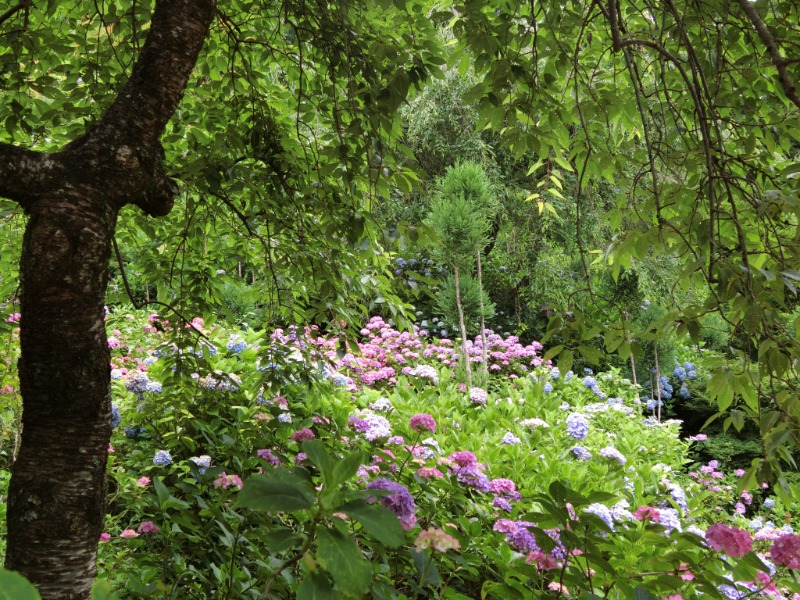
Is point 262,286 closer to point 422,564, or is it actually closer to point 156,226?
point 156,226

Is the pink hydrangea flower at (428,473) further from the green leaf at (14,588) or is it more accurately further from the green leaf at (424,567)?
the green leaf at (14,588)

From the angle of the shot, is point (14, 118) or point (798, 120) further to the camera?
point (14, 118)

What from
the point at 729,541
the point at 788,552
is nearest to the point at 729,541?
the point at 729,541

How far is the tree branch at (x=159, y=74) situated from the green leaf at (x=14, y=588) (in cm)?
108

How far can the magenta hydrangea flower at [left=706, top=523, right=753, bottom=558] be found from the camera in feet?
3.99

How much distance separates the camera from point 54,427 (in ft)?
A: 3.49

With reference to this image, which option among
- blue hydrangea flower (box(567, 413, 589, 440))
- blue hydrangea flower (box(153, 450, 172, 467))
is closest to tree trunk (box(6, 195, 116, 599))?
blue hydrangea flower (box(153, 450, 172, 467))

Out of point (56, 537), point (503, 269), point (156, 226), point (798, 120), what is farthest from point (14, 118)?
point (503, 269)

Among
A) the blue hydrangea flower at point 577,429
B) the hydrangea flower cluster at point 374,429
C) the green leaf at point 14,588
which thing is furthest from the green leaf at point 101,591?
the blue hydrangea flower at point 577,429

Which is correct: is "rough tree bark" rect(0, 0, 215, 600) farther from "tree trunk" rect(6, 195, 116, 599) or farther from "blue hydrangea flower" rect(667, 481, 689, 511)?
"blue hydrangea flower" rect(667, 481, 689, 511)

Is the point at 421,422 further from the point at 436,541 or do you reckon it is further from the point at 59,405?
the point at 59,405

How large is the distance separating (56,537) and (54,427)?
0.19 meters

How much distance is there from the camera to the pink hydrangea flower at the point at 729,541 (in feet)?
3.99

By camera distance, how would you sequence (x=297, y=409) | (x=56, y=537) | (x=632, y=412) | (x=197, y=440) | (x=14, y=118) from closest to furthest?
(x=56, y=537) < (x=14, y=118) < (x=197, y=440) < (x=297, y=409) < (x=632, y=412)
